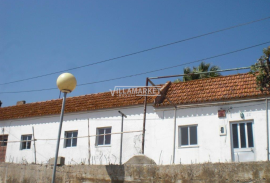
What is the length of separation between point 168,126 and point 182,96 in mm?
1813

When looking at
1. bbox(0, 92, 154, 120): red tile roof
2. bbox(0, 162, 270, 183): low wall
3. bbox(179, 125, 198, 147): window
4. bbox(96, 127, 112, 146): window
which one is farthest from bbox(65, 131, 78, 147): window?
bbox(179, 125, 198, 147): window

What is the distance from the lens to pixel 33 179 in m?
11.0

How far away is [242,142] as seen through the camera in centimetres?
1380

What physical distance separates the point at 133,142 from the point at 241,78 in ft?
21.1

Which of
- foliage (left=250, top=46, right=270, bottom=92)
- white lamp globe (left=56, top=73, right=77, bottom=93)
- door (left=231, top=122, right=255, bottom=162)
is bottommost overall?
door (left=231, top=122, right=255, bottom=162)

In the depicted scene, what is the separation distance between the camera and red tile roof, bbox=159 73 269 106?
47.0 ft

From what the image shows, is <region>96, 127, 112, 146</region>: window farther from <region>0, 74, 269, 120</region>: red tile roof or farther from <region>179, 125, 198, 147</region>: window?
<region>179, 125, 198, 147</region>: window

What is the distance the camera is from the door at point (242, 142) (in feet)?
44.3

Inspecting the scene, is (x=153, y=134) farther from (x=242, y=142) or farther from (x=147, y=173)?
(x=147, y=173)

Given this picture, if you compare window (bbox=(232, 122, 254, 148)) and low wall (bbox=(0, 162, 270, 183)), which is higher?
window (bbox=(232, 122, 254, 148))

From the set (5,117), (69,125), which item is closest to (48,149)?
(69,125)

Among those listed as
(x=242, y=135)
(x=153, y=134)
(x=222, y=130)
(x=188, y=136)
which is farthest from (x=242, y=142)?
(x=153, y=134)

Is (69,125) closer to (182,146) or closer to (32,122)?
(32,122)

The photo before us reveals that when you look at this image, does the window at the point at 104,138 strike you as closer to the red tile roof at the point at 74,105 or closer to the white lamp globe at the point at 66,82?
the red tile roof at the point at 74,105
